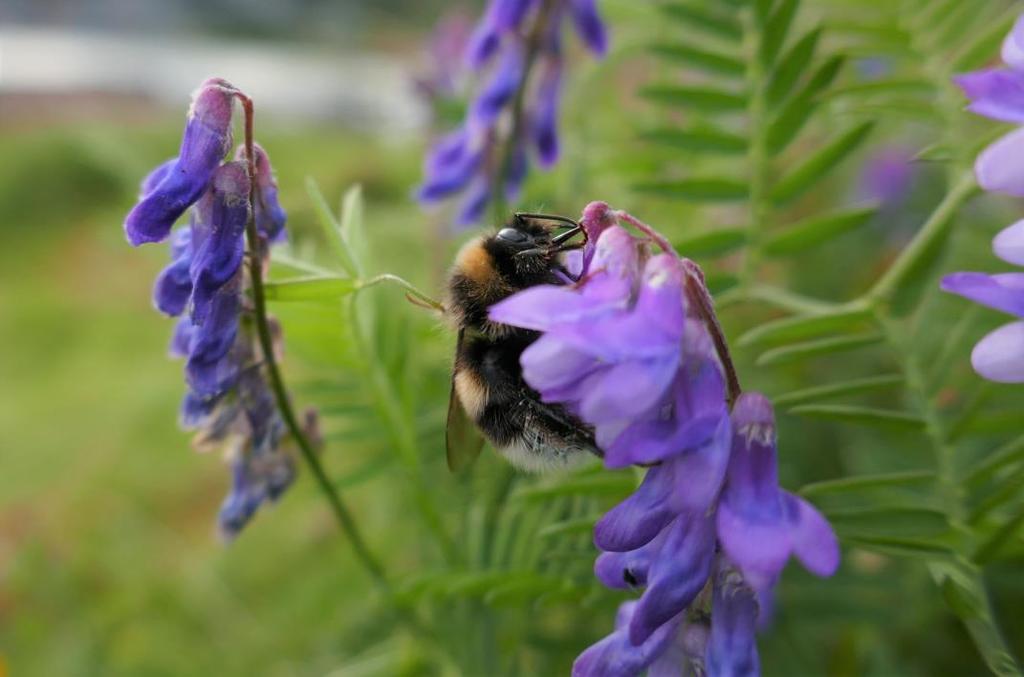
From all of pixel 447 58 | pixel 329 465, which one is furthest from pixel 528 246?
pixel 329 465

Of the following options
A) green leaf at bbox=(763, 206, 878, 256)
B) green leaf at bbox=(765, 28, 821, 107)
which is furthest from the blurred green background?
green leaf at bbox=(765, 28, 821, 107)

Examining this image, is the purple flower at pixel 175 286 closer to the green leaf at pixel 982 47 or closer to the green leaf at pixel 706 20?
the green leaf at pixel 706 20

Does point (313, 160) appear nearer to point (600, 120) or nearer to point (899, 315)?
point (600, 120)

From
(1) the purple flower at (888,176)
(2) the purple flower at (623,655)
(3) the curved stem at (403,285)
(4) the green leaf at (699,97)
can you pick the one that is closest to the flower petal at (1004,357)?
(2) the purple flower at (623,655)

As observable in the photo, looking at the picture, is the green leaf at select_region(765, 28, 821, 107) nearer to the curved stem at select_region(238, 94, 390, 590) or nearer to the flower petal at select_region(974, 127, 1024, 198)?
the flower petal at select_region(974, 127, 1024, 198)

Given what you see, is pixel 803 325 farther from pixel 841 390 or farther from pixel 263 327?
pixel 263 327

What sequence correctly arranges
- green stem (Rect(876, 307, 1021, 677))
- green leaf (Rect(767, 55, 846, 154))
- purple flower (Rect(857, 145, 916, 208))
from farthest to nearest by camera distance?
purple flower (Rect(857, 145, 916, 208))
green leaf (Rect(767, 55, 846, 154))
green stem (Rect(876, 307, 1021, 677))

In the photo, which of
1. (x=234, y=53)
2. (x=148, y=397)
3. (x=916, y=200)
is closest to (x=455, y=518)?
(x=916, y=200)
